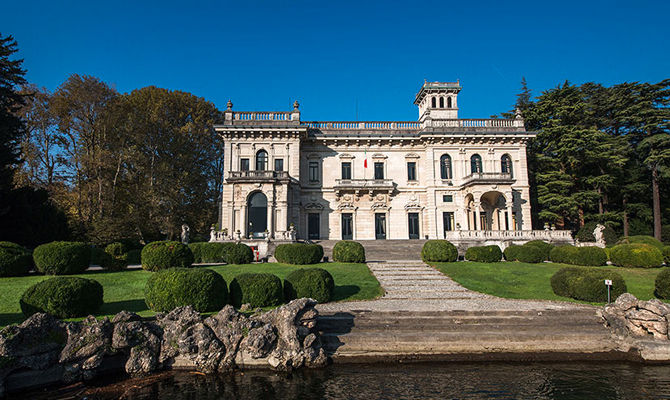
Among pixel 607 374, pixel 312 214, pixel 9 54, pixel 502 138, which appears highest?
pixel 9 54

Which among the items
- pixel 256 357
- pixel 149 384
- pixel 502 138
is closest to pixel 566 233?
pixel 502 138

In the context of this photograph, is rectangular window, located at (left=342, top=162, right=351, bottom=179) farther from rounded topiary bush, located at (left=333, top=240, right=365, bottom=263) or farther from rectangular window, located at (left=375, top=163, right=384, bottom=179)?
rounded topiary bush, located at (left=333, top=240, right=365, bottom=263)

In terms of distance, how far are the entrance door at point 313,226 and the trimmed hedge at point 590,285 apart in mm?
21589

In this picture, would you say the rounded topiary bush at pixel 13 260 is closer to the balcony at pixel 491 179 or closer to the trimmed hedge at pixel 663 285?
the trimmed hedge at pixel 663 285

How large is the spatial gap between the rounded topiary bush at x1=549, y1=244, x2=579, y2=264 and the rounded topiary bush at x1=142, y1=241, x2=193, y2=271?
21.4 meters

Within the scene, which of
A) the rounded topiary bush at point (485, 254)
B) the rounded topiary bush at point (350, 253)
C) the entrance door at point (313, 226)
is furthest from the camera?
the entrance door at point (313, 226)

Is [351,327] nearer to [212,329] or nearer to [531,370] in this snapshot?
[212,329]

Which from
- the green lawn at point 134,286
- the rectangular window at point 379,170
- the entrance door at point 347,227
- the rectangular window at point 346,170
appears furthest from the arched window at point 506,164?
the green lawn at point 134,286

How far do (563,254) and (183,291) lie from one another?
21.5 m

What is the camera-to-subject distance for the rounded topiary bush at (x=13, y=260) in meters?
15.0

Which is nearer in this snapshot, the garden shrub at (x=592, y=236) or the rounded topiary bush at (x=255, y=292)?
the rounded topiary bush at (x=255, y=292)

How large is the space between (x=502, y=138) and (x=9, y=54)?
39376mm

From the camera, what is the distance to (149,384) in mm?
7578

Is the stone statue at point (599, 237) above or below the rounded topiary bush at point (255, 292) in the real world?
above
